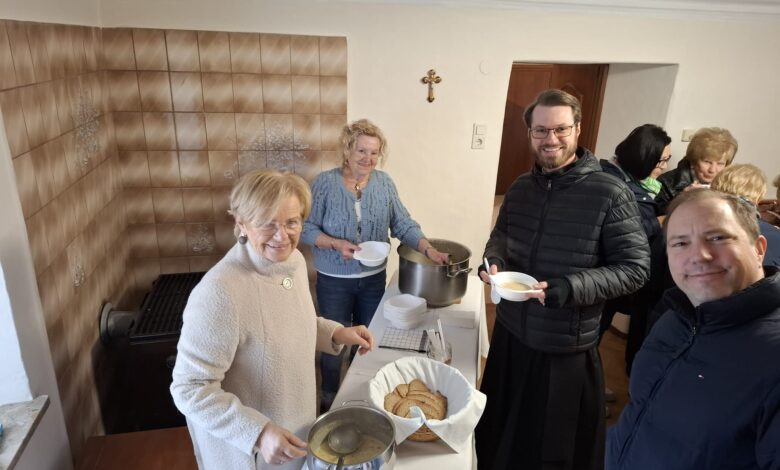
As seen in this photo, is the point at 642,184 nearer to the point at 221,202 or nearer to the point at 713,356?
the point at 713,356

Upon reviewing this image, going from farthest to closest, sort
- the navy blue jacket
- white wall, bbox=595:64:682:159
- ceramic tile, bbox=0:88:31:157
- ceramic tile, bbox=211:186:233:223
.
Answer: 1. white wall, bbox=595:64:682:159
2. ceramic tile, bbox=211:186:233:223
3. ceramic tile, bbox=0:88:31:157
4. the navy blue jacket

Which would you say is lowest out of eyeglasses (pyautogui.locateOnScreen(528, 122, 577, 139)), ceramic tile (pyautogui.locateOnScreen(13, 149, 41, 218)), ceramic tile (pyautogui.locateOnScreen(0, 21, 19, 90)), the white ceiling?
ceramic tile (pyautogui.locateOnScreen(13, 149, 41, 218))

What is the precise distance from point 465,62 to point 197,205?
1.69m

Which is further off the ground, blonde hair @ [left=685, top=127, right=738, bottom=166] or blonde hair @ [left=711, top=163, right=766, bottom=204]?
blonde hair @ [left=685, top=127, right=738, bottom=166]

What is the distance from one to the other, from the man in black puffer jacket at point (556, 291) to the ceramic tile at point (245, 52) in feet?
5.01

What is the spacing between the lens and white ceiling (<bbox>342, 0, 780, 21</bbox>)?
2725 millimetres

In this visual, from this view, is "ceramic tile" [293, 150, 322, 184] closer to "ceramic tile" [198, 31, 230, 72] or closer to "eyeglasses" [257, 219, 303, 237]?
"ceramic tile" [198, 31, 230, 72]

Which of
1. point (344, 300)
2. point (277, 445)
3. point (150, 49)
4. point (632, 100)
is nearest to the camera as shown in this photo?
point (277, 445)

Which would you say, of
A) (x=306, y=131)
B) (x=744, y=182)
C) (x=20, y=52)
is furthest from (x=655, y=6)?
(x=20, y=52)

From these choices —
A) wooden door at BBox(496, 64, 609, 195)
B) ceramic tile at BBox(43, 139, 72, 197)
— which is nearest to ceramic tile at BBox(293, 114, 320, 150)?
ceramic tile at BBox(43, 139, 72, 197)

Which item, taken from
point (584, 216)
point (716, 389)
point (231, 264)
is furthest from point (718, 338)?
point (231, 264)

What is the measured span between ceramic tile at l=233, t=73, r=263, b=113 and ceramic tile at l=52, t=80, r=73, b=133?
827 millimetres

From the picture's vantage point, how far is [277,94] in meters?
2.62

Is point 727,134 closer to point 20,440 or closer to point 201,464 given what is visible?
point 201,464
